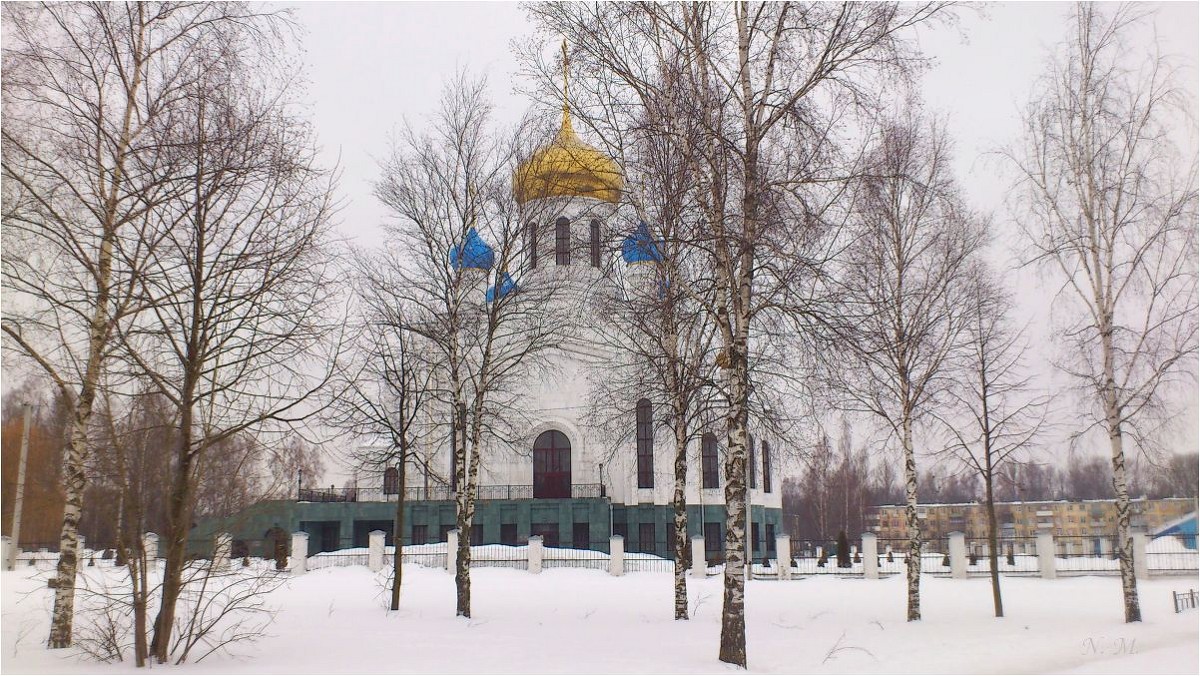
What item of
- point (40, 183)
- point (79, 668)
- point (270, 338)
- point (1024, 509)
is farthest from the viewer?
point (1024, 509)

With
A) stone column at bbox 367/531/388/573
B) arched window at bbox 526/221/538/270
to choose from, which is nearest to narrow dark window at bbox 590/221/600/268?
arched window at bbox 526/221/538/270

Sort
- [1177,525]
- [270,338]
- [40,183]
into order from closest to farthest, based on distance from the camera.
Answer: [270,338]
[40,183]
[1177,525]

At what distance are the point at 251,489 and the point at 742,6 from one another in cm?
1040

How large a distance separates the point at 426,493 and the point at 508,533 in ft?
13.1

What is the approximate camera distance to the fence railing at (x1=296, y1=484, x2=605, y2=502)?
34656mm

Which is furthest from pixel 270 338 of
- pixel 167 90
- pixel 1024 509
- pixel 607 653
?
pixel 1024 509

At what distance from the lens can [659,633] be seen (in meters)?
13.4

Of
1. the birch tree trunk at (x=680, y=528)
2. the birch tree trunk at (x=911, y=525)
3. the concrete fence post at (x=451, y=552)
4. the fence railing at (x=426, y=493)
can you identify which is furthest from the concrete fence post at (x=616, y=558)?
the birch tree trunk at (x=911, y=525)

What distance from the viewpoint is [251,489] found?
13320mm

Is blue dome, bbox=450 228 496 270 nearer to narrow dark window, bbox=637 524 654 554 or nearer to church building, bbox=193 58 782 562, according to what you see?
church building, bbox=193 58 782 562

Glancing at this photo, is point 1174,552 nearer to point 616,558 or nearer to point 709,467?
point 709,467

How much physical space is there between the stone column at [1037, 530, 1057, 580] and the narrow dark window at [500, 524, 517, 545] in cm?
1919

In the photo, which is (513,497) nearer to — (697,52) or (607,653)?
(607,653)

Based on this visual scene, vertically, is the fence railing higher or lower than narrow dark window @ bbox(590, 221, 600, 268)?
lower
